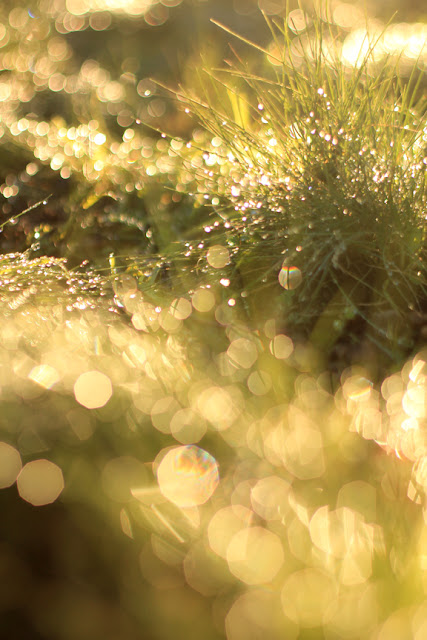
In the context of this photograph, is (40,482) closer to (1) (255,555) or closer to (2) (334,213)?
(1) (255,555)

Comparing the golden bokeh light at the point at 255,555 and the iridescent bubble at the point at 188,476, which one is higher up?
the golden bokeh light at the point at 255,555

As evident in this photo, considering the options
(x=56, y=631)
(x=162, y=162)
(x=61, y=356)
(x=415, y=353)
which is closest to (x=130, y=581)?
(x=56, y=631)

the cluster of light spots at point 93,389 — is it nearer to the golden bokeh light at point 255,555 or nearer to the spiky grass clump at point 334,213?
the golden bokeh light at point 255,555

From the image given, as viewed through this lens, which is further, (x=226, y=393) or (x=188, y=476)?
(x=226, y=393)

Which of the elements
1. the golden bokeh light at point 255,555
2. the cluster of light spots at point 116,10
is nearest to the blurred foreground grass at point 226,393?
the golden bokeh light at point 255,555

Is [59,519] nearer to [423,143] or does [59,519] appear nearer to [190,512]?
[190,512]

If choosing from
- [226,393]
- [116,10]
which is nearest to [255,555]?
[226,393]
